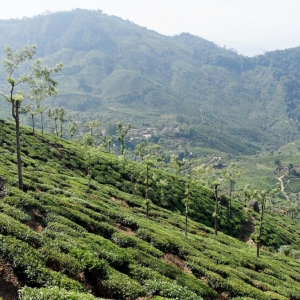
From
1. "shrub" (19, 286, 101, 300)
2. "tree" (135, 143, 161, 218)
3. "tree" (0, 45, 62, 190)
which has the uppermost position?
"tree" (0, 45, 62, 190)

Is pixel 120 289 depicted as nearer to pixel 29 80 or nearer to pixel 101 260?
pixel 101 260

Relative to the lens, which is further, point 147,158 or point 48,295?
point 147,158

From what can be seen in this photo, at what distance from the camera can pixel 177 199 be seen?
256 ft

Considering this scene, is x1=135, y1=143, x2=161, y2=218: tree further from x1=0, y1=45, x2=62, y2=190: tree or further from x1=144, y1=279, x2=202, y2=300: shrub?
x1=144, y1=279, x2=202, y2=300: shrub

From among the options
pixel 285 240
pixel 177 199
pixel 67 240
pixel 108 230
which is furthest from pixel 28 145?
pixel 285 240

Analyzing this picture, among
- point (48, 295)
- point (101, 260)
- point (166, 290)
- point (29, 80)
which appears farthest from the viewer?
point (29, 80)

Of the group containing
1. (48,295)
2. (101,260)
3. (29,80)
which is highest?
(29,80)

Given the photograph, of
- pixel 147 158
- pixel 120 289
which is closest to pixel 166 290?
pixel 120 289

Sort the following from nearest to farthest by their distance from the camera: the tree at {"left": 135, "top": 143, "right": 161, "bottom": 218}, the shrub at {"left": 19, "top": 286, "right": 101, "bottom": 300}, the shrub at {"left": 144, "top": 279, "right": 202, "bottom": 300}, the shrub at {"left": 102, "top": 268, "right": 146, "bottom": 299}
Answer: the shrub at {"left": 19, "top": 286, "right": 101, "bottom": 300} < the shrub at {"left": 102, "top": 268, "right": 146, "bottom": 299} < the shrub at {"left": 144, "top": 279, "right": 202, "bottom": 300} < the tree at {"left": 135, "top": 143, "right": 161, "bottom": 218}

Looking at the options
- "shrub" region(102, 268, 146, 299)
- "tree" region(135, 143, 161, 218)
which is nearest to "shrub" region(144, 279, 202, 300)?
"shrub" region(102, 268, 146, 299)

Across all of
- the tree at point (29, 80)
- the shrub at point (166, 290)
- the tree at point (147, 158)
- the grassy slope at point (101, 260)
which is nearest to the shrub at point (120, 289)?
the grassy slope at point (101, 260)

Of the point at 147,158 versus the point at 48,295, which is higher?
the point at 48,295

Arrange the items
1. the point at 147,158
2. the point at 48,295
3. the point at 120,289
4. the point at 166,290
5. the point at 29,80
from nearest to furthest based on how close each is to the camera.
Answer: the point at 48,295
the point at 120,289
the point at 166,290
the point at 29,80
the point at 147,158

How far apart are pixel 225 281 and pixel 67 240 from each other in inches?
581
